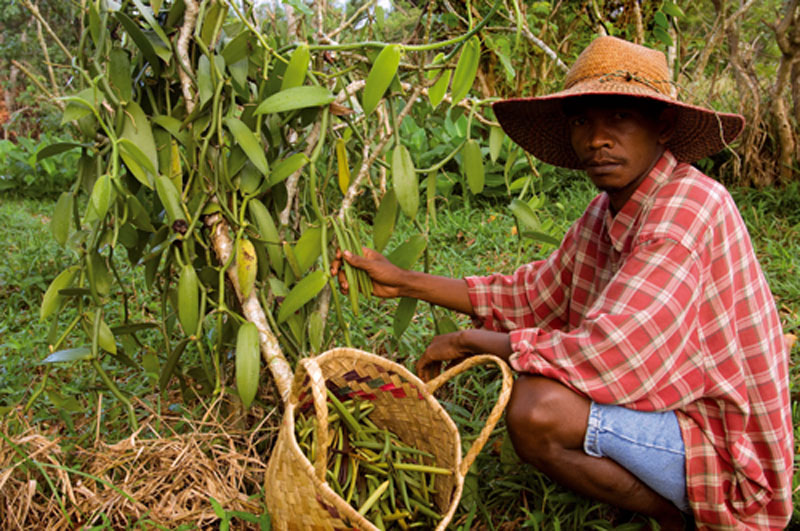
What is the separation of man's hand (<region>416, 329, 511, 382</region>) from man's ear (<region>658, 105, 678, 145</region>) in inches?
18.3

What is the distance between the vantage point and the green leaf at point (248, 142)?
111 cm

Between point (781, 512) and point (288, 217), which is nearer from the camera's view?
point (781, 512)

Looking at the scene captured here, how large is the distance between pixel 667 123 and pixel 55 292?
1158 millimetres

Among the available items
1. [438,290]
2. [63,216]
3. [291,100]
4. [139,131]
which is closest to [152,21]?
[139,131]

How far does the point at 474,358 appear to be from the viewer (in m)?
1.20

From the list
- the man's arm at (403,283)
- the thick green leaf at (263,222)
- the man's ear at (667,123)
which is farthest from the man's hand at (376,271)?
the man's ear at (667,123)

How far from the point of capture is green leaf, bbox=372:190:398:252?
4.08 ft

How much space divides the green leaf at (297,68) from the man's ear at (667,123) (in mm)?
639

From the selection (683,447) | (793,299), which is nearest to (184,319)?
(683,447)

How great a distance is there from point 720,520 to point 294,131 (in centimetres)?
109

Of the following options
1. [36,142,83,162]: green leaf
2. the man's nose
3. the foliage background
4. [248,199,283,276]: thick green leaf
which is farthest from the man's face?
[36,142,83,162]: green leaf

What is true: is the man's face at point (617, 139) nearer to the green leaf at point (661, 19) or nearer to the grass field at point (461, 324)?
the grass field at point (461, 324)

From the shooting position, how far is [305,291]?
1.18 m

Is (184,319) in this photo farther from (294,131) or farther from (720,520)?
(720,520)
